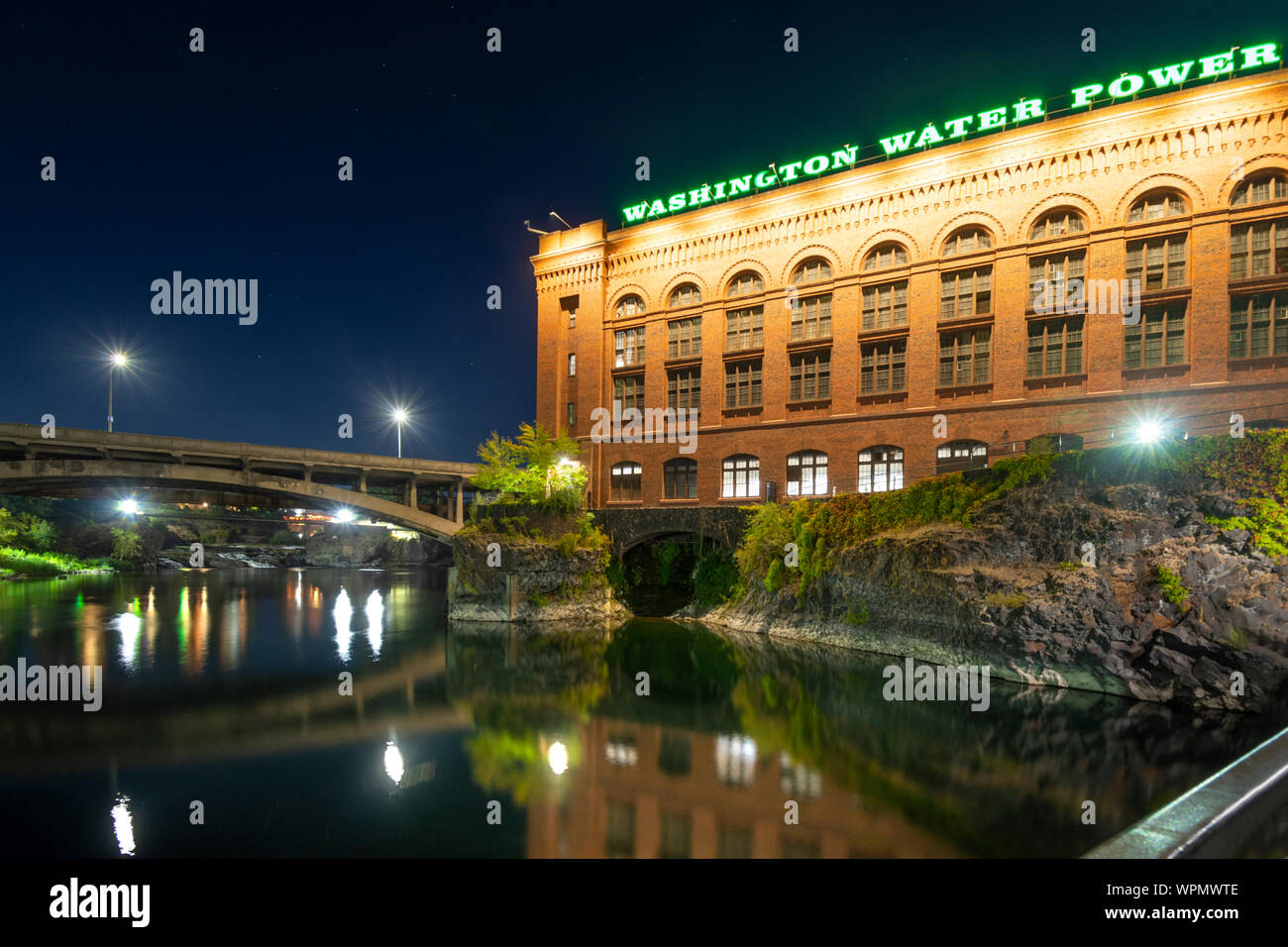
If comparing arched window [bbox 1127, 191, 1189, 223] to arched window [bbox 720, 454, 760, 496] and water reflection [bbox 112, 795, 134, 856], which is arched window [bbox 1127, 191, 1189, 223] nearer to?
arched window [bbox 720, 454, 760, 496]

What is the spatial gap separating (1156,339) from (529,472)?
28949 millimetres

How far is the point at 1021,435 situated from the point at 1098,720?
18283mm

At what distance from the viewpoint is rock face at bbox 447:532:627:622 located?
3244 centimetres

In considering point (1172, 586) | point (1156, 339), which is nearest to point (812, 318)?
point (1156, 339)

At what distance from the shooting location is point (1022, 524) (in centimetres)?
2089

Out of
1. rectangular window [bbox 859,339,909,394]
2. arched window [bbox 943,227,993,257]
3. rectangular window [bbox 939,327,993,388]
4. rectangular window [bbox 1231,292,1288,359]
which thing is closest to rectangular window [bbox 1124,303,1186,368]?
rectangular window [bbox 1231,292,1288,359]

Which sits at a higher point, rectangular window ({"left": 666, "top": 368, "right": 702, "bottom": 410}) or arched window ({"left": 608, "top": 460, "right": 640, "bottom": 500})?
rectangular window ({"left": 666, "top": 368, "right": 702, "bottom": 410})

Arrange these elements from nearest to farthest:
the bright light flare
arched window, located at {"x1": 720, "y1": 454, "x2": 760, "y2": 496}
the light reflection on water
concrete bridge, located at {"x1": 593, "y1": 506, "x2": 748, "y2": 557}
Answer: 1. the light reflection on water
2. the bright light flare
3. concrete bridge, located at {"x1": 593, "y1": 506, "x2": 748, "y2": 557}
4. arched window, located at {"x1": 720, "y1": 454, "x2": 760, "y2": 496}

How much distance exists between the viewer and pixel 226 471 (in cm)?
4197

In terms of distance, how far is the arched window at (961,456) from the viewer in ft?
104

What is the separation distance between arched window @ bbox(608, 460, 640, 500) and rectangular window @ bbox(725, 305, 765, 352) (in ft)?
29.8

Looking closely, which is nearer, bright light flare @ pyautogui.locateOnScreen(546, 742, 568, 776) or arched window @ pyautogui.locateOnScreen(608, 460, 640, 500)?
bright light flare @ pyautogui.locateOnScreen(546, 742, 568, 776)
